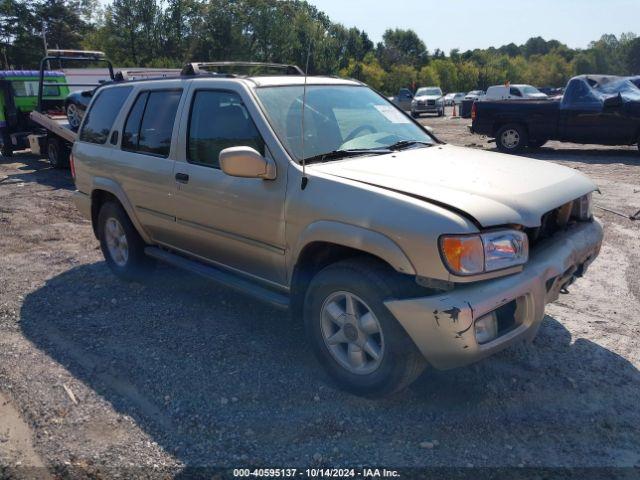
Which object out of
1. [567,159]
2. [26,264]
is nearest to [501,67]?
[567,159]

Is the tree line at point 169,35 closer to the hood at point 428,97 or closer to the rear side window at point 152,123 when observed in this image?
the hood at point 428,97

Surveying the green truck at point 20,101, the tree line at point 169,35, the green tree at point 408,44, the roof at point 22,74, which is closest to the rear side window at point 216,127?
the green truck at point 20,101

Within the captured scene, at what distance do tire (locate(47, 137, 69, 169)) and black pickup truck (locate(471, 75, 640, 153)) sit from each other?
982 cm

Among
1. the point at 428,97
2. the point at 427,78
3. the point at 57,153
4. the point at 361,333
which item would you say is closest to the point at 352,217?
the point at 361,333

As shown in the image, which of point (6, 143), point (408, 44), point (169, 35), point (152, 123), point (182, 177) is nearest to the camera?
point (182, 177)

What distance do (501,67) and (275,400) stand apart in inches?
3118

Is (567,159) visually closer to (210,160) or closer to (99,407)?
(210,160)

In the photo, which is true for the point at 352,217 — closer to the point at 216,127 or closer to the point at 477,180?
the point at 477,180

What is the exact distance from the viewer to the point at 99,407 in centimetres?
335

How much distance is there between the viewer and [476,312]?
2.74 metres

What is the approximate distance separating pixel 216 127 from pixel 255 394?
75.7 inches

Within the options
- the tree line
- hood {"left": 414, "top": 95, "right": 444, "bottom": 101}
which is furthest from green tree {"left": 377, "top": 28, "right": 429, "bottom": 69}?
hood {"left": 414, "top": 95, "right": 444, "bottom": 101}

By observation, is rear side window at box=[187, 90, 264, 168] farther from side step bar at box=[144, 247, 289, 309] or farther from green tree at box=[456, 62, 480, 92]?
green tree at box=[456, 62, 480, 92]

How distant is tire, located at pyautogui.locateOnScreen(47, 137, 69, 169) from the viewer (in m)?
13.2
